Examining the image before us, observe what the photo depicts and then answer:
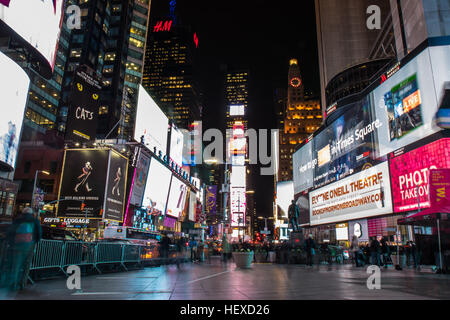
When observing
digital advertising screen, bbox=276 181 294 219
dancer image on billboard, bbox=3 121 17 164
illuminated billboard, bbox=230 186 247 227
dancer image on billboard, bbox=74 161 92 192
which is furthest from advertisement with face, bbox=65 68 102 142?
illuminated billboard, bbox=230 186 247 227

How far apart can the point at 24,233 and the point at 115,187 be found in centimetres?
3156

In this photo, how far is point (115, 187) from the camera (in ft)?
122

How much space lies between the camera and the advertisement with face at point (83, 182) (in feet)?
114

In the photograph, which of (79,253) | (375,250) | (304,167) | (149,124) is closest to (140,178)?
(149,124)

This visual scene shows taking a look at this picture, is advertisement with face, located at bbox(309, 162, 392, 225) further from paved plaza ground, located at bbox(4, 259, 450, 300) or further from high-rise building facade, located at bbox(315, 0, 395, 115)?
high-rise building facade, located at bbox(315, 0, 395, 115)

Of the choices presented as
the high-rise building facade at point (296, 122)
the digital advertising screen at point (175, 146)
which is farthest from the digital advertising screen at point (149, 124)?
the high-rise building facade at point (296, 122)

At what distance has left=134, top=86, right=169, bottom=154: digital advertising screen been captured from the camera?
40.7m

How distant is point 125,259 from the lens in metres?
14.2

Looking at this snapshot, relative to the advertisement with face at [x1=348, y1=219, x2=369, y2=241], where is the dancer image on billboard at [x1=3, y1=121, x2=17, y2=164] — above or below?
above

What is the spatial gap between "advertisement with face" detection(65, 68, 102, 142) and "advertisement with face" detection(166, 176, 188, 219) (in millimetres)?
23613

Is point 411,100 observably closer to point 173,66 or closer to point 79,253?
point 79,253

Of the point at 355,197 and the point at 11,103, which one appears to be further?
the point at 355,197

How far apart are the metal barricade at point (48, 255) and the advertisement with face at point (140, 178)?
30385mm
